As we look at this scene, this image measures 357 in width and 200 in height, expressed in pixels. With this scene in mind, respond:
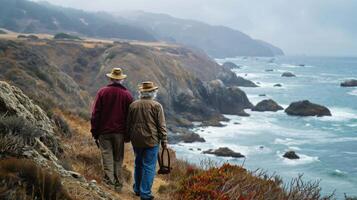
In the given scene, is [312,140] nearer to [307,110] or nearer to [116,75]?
[307,110]

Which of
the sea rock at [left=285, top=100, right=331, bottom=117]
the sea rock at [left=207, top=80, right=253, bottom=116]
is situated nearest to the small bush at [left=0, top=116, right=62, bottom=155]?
the sea rock at [left=207, top=80, right=253, bottom=116]

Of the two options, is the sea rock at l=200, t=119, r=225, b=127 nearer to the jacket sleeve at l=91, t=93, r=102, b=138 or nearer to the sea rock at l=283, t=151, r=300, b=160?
the sea rock at l=283, t=151, r=300, b=160

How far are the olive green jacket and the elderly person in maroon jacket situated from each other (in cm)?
29

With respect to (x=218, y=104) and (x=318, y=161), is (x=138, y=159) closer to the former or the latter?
(x=318, y=161)

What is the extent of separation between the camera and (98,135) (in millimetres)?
7531

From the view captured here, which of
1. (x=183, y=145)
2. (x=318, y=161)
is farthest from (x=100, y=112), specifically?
(x=183, y=145)

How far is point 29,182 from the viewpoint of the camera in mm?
4559

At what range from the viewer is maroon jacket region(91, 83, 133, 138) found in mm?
7395

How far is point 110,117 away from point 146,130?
62 cm

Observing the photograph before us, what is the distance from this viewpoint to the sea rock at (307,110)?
62.3m

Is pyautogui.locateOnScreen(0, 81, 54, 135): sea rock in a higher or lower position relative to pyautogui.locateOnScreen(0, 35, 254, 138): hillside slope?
higher

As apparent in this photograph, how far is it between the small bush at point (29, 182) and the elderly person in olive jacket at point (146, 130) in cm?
242

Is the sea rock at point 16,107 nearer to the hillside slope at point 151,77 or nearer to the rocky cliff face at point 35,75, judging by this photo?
the rocky cliff face at point 35,75

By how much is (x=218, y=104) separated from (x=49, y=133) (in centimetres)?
5873
